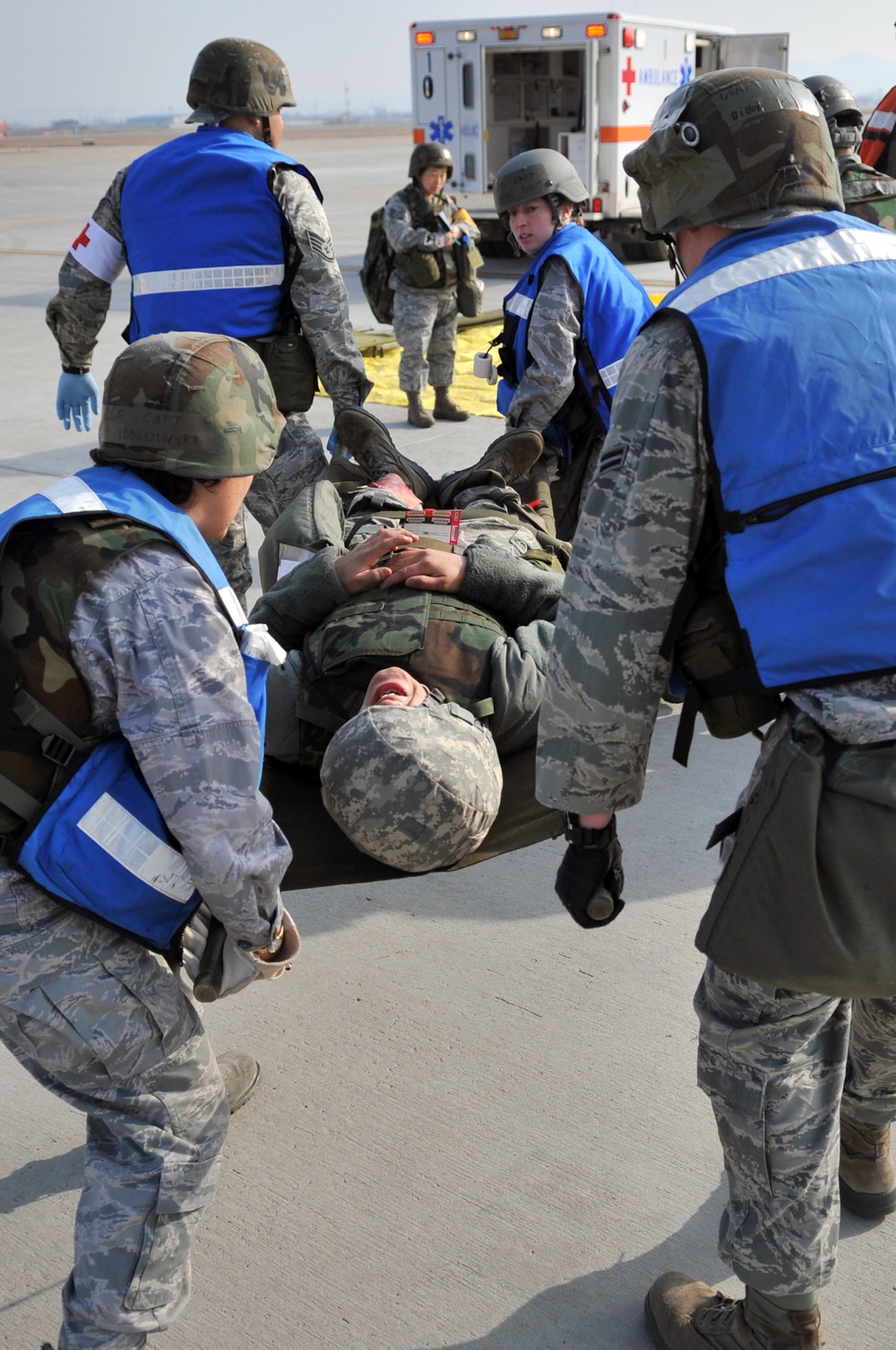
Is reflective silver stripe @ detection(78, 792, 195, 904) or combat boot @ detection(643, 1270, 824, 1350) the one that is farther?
combat boot @ detection(643, 1270, 824, 1350)

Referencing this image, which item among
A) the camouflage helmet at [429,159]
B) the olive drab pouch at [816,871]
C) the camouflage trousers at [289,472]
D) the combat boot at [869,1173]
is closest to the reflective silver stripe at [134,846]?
the olive drab pouch at [816,871]

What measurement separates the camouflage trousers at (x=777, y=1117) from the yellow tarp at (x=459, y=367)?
22.1 feet

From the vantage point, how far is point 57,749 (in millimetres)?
1708

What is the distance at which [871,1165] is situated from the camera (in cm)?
228

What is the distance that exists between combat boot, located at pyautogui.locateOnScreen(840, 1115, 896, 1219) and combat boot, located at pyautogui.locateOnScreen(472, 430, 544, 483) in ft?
7.81

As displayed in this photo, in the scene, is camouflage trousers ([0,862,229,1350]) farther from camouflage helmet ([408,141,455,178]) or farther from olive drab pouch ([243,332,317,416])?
camouflage helmet ([408,141,455,178])

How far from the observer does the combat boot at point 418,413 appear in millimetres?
8008

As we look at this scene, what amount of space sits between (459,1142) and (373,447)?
239 centimetres

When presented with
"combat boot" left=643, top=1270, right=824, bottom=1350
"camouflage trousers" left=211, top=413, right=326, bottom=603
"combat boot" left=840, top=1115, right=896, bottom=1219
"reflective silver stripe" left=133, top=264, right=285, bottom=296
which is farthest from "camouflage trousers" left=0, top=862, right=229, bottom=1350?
"reflective silver stripe" left=133, top=264, right=285, bottom=296

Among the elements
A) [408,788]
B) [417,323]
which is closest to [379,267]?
[417,323]

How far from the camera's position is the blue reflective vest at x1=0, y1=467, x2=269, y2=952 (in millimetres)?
1714

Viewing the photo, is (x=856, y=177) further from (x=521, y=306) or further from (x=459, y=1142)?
(x=459, y=1142)

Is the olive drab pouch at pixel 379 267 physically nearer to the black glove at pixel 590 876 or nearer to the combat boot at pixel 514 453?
the combat boot at pixel 514 453

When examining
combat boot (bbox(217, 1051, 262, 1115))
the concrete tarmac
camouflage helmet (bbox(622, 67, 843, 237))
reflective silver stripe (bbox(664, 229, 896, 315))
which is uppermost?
camouflage helmet (bbox(622, 67, 843, 237))
